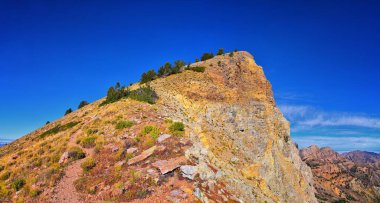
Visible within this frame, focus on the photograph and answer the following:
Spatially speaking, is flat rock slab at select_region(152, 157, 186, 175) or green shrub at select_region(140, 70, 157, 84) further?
green shrub at select_region(140, 70, 157, 84)

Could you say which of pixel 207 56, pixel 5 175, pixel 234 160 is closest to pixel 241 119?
pixel 234 160

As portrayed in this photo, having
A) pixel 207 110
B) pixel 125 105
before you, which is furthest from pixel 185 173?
pixel 207 110

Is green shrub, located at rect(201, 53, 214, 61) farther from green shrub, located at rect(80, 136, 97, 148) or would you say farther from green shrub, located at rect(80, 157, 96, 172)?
green shrub, located at rect(80, 157, 96, 172)

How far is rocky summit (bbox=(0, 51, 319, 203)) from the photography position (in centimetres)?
1747

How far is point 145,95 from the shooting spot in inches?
1480

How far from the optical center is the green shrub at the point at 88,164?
66.5ft

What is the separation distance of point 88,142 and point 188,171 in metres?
12.2

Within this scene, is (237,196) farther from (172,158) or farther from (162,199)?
(162,199)

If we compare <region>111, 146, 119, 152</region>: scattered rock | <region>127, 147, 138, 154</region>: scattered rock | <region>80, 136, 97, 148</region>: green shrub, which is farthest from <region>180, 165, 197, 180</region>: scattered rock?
<region>80, 136, 97, 148</region>: green shrub

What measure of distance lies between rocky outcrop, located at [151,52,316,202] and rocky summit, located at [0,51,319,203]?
0.20 metres

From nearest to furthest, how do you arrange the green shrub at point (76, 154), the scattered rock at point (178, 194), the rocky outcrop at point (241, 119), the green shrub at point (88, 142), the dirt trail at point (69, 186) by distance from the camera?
the scattered rock at point (178, 194) → the dirt trail at point (69, 186) → the green shrub at point (76, 154) → the green shrub at point (88, 142) → the rocky outcrop at point (241, 119)

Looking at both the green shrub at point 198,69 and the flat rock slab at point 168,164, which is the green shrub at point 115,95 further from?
the flat rock slab at point 168,164

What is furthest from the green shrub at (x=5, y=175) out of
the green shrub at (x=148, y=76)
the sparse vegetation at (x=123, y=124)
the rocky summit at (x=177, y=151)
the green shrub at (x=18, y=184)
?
the green shrub at (x=148, y=76)

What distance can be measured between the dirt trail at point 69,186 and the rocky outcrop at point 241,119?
14.0m
